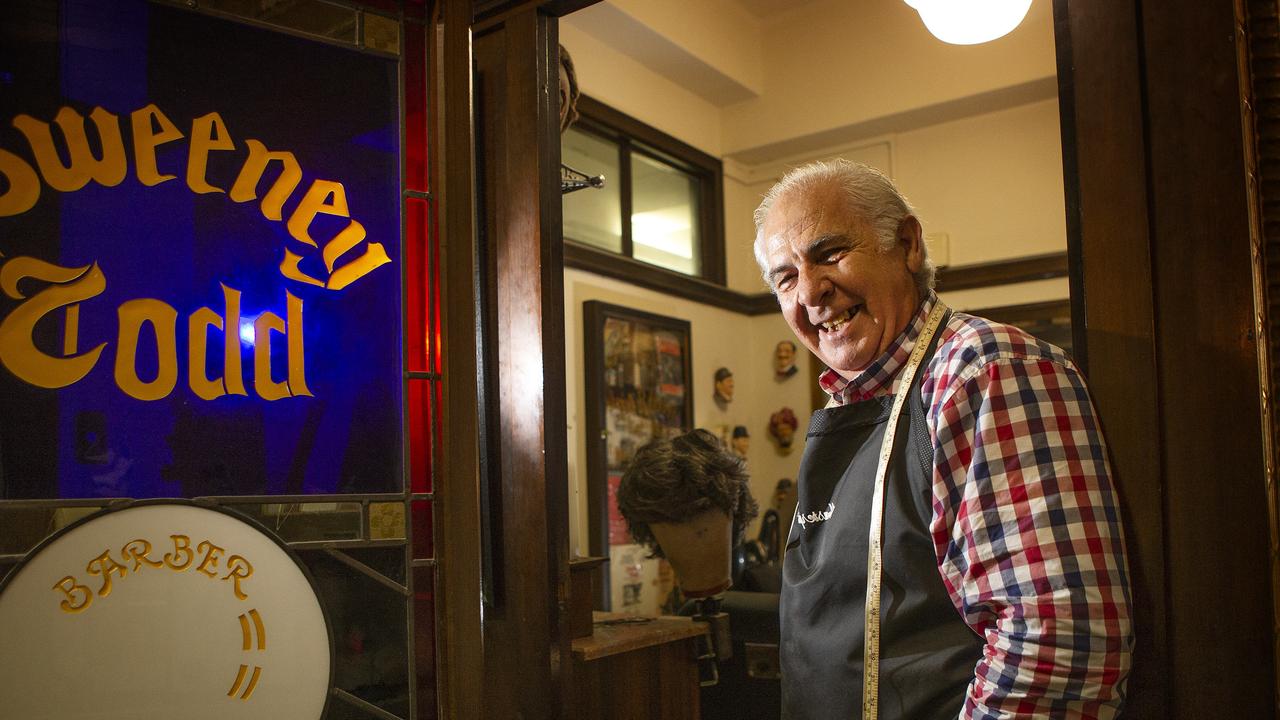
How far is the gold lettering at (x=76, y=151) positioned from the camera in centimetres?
141

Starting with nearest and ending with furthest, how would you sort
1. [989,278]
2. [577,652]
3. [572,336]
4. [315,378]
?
[315,378] < [577,652] < [572,336] < [989,278]

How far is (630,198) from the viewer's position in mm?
5668

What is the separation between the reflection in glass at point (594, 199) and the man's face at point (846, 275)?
3624mm

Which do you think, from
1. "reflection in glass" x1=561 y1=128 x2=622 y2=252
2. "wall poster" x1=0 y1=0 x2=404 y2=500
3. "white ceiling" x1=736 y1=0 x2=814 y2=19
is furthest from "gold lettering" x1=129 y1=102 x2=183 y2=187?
"white ceiling" x1=736 y1=0 x2=814 y2=19

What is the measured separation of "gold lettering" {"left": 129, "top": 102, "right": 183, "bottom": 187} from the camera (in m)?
1.49

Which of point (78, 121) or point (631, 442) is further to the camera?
point (631, 442)

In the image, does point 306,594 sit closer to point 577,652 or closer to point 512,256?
point 577,652

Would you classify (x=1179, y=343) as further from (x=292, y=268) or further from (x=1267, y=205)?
(x=292, y=268)

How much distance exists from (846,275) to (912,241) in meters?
0.13

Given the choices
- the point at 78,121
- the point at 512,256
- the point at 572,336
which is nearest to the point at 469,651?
the point at 512,256

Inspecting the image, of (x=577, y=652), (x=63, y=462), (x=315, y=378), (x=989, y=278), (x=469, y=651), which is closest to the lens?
(x=63, y=462)

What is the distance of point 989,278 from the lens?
5.95 m

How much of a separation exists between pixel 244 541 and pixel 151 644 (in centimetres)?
19

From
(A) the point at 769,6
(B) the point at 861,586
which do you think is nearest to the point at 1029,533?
(B) the point at 861,586
